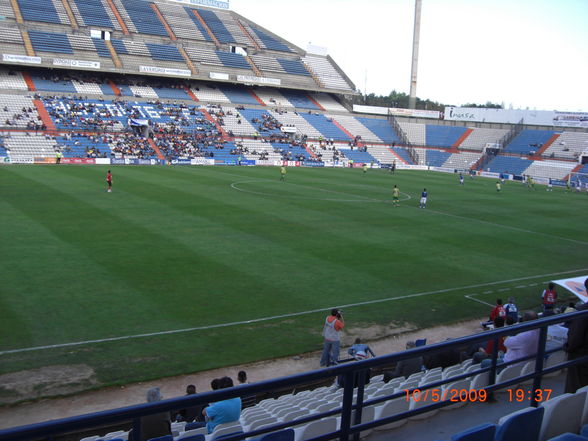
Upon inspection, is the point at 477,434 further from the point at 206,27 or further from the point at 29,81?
the point at 206,27

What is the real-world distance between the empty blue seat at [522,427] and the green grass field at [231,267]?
28.1 feet

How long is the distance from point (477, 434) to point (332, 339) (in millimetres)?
8186

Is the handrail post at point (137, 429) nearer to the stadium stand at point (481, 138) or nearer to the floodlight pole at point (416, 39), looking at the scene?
the stadium stand at point (481, 138)

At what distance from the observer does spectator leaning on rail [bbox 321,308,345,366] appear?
12297 mm

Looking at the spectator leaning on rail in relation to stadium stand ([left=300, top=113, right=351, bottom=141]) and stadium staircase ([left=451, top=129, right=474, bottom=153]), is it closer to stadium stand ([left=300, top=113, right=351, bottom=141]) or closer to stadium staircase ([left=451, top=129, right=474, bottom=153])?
stadium stand ([left=300, top=113, right=351, bottom=141])

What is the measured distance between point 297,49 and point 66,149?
5252cm

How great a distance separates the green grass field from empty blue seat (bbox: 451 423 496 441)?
8.76 m

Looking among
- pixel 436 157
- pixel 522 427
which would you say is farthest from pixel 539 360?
pixel 436 157

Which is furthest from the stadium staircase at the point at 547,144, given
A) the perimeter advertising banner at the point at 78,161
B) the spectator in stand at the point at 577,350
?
the spectator in stand at the point at 577,350

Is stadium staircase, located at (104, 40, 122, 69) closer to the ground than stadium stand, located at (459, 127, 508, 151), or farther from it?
farther from it

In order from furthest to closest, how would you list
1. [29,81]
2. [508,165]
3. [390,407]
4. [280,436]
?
[508,165], [29,81], [390,407], [280,436]

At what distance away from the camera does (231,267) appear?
65.0 feet

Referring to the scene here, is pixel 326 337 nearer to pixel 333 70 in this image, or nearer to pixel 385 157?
pixel 385 157

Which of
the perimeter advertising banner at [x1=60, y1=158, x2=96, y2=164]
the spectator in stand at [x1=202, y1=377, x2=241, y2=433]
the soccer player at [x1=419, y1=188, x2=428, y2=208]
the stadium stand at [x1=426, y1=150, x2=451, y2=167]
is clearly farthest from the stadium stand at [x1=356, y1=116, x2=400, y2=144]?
the spectator in stand at [x1=202, y1=377, x2=241, y2=433]
